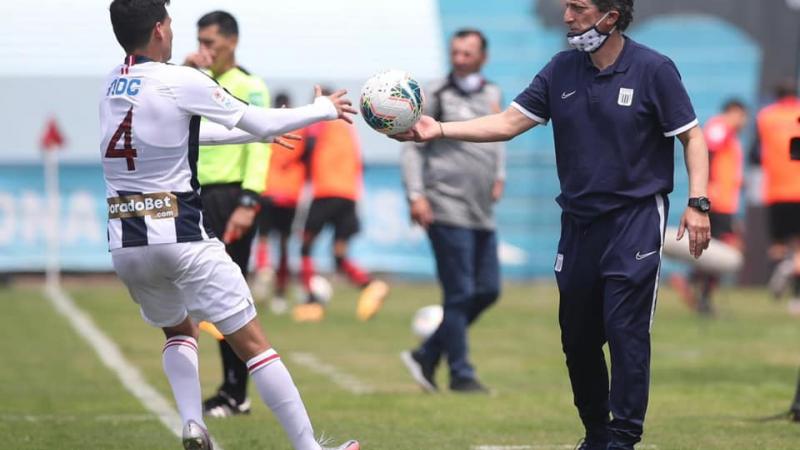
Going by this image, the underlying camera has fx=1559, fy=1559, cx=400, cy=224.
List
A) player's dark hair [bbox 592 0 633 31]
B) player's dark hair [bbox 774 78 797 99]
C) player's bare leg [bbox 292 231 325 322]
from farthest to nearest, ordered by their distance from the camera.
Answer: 1. player's dark hair [bbox 774 78 797 99]
2. player's bare leg [bbox 292 231 325 322]
3. player's dark hair [bbox 592 0 633 31]

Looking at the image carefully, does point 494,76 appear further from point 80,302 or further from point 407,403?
point 407,403

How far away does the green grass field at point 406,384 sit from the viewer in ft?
28.1

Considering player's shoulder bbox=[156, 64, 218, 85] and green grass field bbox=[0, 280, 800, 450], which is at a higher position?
player's shoulder bbox=[156, 64, 218, 85]

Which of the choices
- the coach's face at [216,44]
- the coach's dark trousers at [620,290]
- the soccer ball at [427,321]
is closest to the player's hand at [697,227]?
the coach's dark trousers at [620,290]

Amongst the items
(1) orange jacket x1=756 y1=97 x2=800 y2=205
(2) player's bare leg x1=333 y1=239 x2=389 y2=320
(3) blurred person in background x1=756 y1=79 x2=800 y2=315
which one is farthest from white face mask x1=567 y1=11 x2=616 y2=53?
(1) orange jacket x1=756 y1=97 x2=800 y2=205

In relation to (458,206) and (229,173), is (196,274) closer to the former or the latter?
(229,173)

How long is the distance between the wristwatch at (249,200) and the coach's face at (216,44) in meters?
0.83

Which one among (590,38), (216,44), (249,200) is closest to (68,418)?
(249,200)

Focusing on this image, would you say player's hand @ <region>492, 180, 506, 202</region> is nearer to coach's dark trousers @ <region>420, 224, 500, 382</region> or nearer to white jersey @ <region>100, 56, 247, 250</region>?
coach's dark trousers @ <region>420, 224, 500, 382</region>

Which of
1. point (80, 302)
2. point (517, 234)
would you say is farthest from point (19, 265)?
point (517, 234)

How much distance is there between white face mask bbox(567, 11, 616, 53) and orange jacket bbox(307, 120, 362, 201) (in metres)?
11.7

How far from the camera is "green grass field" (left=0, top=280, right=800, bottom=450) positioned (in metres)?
8.58

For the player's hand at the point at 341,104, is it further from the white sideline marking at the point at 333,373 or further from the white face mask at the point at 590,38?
the white sideline marking at the point at 333,373

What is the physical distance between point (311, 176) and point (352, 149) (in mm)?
601
